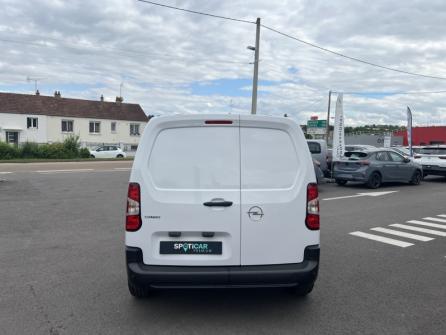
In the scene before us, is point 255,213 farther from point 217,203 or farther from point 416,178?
point 416,178

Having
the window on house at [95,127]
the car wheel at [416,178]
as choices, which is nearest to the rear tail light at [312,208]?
the car wheel at [416,178]

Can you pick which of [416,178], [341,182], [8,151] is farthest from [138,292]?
[8,151]

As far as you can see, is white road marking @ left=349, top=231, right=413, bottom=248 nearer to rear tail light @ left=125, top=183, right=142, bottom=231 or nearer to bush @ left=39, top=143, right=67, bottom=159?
rear tail light @ left=125, top=183, right=142, bottom=231

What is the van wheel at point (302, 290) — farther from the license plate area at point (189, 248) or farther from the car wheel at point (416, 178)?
the car wheel at point (416, 178)

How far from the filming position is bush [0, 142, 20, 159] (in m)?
30.2

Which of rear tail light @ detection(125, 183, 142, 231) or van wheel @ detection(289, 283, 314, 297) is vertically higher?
rear tail light @ detection(125, 183, 142, 231)

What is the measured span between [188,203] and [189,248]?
412 mm

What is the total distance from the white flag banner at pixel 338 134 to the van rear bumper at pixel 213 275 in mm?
13359

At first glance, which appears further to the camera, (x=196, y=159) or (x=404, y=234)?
(x=404, y=234)

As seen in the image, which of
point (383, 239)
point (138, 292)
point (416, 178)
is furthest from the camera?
point (416, 178)

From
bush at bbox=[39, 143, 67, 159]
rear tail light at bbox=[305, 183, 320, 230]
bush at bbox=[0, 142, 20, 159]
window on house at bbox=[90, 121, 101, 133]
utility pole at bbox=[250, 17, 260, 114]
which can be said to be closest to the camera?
rear tail light at bbox=[305, 183, 320, 230]

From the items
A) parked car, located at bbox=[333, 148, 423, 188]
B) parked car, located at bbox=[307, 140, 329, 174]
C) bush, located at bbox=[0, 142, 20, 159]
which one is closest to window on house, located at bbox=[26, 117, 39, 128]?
bush, located at bbox=[0, 142, 20, 159]

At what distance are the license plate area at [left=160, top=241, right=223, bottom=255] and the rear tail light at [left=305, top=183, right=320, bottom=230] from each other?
88cm

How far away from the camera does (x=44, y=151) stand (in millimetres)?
32031
